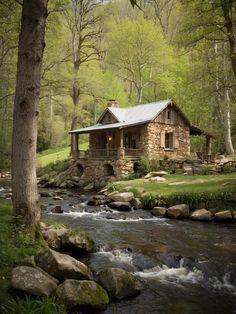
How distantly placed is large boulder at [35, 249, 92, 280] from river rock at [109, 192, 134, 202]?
1142cm

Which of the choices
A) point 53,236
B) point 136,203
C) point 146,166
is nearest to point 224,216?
point 136,203

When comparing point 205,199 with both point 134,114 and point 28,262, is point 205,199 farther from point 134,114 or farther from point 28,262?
point 134,114

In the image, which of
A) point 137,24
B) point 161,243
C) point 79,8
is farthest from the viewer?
point 137,24

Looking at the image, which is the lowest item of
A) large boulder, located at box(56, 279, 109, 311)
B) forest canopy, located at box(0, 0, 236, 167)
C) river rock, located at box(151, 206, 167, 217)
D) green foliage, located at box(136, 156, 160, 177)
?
river rock, located at box(151, 206, 167, 217)

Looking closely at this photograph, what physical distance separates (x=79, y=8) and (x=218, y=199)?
2569 cm

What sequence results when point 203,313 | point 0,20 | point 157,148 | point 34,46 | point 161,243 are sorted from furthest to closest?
point 157,148
point 0,20
point 161,243
point 34,46
point 203,313

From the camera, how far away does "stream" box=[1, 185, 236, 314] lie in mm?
6410

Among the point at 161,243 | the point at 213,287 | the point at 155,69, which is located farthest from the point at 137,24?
the point at 213,287

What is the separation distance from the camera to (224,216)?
13.9 m

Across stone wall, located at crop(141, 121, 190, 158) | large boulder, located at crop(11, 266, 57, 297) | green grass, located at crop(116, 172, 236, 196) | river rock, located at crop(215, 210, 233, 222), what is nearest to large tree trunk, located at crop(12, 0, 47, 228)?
large boulder, located at crop(11, 266, 57, 297)

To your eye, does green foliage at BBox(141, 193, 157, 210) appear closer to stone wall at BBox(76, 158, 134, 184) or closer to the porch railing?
stone wall at BBox(76, 158, 134, 184)

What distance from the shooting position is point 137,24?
3938cm

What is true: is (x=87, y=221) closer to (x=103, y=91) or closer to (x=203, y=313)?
(x=203, y=313)

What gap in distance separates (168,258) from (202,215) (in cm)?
581
